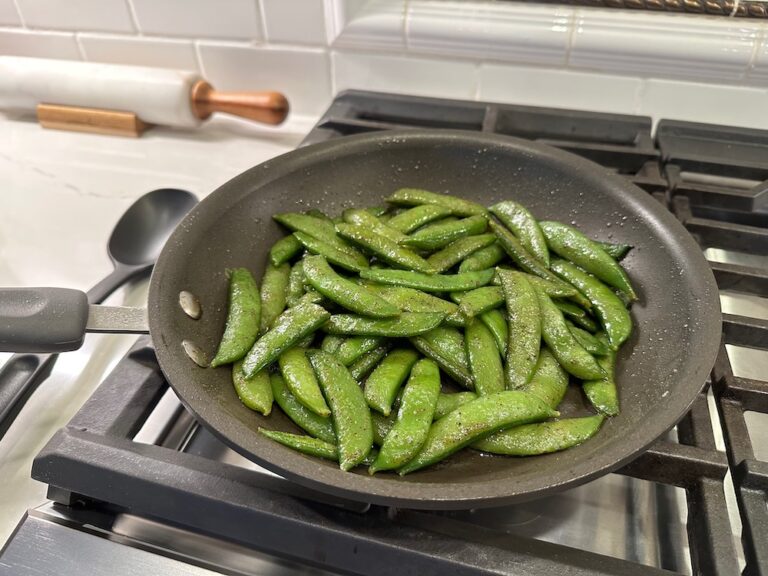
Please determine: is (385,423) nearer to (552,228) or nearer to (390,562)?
(390,562)

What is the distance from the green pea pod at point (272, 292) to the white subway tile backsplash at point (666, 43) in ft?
2.72

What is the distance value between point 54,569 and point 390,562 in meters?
0.37

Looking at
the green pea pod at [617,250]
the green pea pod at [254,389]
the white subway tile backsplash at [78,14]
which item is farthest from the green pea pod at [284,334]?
the white subway tile backsplash at [78,14]

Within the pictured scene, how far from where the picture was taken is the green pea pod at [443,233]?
0.95 m

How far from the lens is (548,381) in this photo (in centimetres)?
78

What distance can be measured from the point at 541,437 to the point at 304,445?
0.93 ft

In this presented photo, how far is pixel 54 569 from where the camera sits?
0.64 m

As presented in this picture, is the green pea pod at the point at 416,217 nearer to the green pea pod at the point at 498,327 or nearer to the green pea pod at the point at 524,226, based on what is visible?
the green pea pod at the point at 524,226

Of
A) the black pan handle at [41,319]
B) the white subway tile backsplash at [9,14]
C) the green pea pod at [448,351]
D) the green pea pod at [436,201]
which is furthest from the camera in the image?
the white subway tile backsplash at [9,14]

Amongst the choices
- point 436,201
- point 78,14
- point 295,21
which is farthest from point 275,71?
point 436,201

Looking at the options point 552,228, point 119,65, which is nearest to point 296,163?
point 552,228

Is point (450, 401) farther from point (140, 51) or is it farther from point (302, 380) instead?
point (140, 51)

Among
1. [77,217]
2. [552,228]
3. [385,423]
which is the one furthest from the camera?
[77,217]

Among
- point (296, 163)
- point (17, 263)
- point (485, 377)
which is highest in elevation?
point (296, 163)
